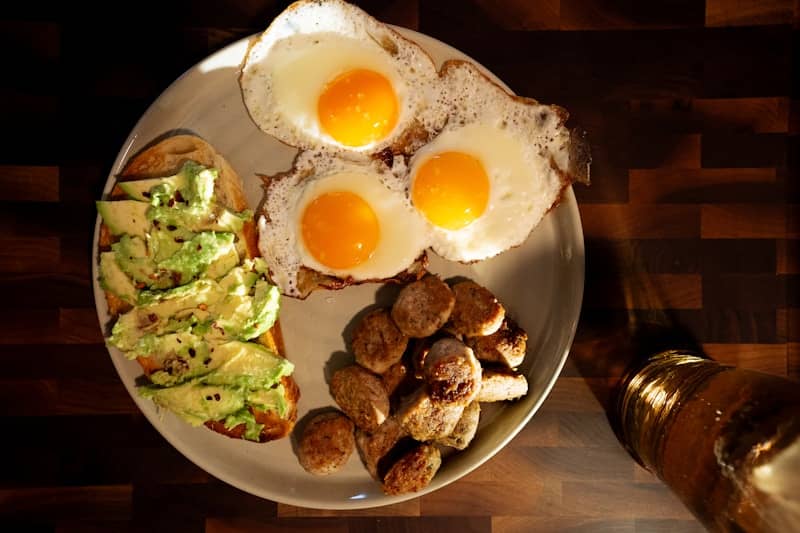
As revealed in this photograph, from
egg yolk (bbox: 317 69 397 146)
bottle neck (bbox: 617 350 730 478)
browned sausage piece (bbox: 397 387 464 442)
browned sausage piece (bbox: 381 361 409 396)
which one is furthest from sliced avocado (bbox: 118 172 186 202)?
bottle neck (bbox: 617 350 730 478)

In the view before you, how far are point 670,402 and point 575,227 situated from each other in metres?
0.82

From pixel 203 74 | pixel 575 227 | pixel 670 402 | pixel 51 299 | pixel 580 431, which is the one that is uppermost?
pixel 203 74

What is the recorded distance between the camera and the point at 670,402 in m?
2.50

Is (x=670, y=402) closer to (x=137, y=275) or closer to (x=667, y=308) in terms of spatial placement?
(x=667, y=308)

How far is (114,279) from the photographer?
248 cm

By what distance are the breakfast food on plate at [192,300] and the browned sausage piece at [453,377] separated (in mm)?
584

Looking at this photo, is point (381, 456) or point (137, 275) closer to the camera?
point (137, 275)

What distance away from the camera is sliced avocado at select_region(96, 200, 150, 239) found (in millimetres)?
2445

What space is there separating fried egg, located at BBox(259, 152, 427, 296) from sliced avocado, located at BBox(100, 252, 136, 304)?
565mm

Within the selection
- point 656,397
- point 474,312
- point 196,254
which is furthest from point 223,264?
point 656,397

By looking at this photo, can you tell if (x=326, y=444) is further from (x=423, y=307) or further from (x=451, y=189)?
(x=451, y=189)

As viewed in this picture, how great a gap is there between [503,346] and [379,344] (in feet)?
1.76

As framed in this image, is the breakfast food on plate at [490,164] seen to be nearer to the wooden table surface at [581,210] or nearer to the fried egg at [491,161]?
the fried egg at [491,161]

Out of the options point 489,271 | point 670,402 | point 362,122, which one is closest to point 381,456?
point 489,271
